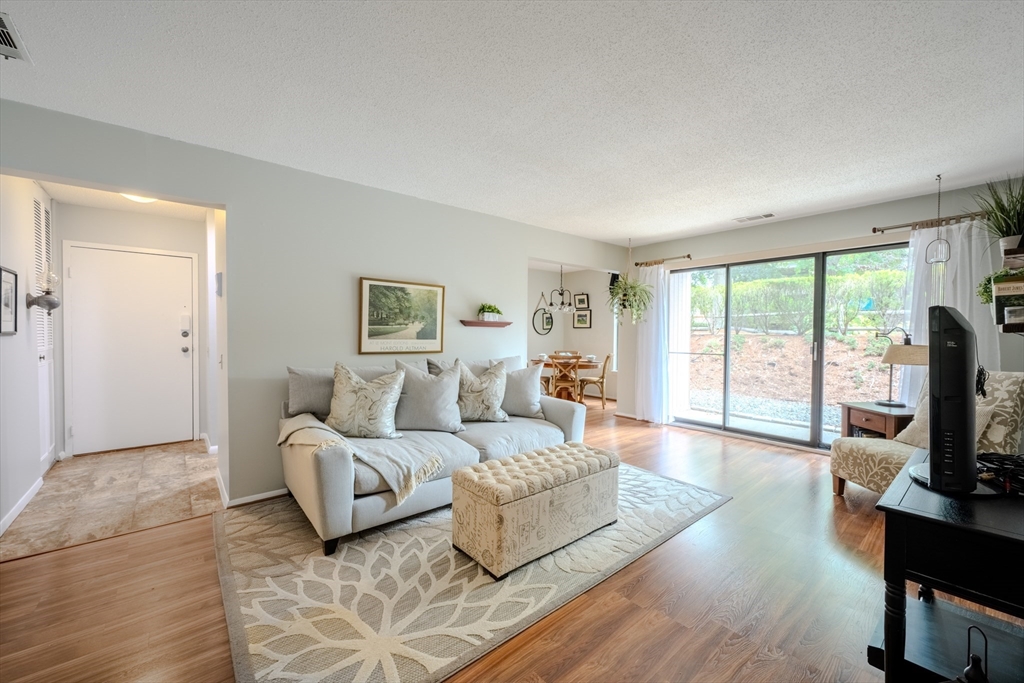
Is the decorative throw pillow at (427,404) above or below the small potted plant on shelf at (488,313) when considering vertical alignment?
below

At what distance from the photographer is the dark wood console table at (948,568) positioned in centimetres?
94

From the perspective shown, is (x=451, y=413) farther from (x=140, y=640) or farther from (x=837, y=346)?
(x=837, y=346)

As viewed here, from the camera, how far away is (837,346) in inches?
167

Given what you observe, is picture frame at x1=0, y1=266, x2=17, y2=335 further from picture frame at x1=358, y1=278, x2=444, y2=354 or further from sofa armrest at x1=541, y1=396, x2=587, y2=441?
sofa armrest at x1=541, y1=396, x2=587, y2=441

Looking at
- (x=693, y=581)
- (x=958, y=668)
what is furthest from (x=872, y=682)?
(x=693, y=581)

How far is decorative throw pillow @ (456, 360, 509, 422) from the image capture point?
349 cm

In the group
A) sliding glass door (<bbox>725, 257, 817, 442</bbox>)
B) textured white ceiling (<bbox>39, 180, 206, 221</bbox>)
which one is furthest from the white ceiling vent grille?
sliding glass door (<bbox>725, 257, 817, 442</bbox>)

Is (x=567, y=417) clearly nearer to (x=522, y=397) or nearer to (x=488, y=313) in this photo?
(x=522, y=397)

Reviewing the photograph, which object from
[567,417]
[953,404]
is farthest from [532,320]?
[953,404]

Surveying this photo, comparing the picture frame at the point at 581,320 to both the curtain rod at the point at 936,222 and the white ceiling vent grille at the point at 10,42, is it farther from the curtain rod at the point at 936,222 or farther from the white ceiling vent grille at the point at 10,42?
the white ceiling vent grille at the point at 10,42

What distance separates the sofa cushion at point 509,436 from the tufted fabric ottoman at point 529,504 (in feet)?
1.52

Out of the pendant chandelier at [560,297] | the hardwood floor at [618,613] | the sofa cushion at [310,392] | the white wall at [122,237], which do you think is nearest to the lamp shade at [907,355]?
the hardwood floor at [618,613]

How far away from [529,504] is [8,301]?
3513 millimetres

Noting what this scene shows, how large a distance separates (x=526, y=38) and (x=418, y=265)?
239 cm
